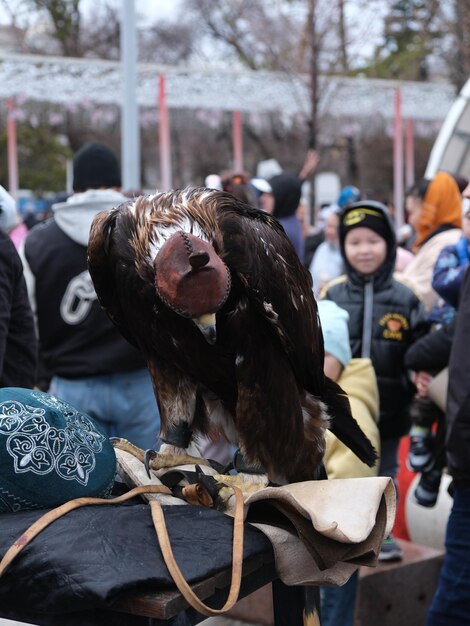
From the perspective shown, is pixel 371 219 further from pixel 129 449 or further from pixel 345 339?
pixel 129 449

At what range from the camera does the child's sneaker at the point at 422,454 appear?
391cm

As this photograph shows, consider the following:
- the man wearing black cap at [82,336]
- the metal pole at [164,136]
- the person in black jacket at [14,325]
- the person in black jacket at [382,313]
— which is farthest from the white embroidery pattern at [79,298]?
the metal pole at [164,136]

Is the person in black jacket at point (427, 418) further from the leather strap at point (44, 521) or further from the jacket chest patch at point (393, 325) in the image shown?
the leather strap at point (44, 521)

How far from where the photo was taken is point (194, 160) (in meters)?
31.4

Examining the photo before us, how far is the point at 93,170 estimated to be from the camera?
4.57m

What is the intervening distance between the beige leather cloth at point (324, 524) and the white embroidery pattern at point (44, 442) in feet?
1.30

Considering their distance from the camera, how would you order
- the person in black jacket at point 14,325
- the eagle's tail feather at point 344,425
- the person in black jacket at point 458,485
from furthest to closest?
the person in black jacket at point 14,325
the person in black jacket at point 458,485
the eagle's tail feather at point 344,425

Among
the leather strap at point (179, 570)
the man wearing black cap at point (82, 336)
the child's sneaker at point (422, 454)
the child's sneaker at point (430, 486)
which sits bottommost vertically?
the child's sneaker at point (430, 486)

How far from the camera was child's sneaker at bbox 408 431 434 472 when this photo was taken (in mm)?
3908

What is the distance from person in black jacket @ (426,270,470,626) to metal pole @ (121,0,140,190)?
213 inches

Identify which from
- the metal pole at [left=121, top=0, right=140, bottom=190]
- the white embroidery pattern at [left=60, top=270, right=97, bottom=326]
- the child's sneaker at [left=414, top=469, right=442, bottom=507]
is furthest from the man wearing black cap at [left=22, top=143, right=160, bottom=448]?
the metal pole at [left=121, top=0, right=140, bottom=190]

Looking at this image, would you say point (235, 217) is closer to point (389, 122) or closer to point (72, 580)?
point (72, 580)

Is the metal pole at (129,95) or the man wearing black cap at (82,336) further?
the metal pole at (129,95)

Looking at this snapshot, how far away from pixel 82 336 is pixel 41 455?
2352 mm
